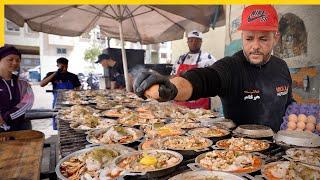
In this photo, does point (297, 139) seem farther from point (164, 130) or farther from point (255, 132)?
point (164, 130)

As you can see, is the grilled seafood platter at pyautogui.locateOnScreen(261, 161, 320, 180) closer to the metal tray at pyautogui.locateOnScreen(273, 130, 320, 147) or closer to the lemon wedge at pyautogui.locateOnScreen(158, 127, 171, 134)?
the metal tray at pyautogui.locateOnScreen(273, 130, 320, 147)

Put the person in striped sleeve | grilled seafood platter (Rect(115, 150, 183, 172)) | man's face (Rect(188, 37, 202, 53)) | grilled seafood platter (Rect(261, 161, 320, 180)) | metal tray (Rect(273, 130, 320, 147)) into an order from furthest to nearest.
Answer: man's face (Rect(188, 37, 202, 53))
the person in striped sleeve
metal tray (Rect(273, 130, 320, 147))
grilled seafood platter (Rect(115, 150, 183, 172))
grilled seafood platter (Rect(261, 161, 320, 180))

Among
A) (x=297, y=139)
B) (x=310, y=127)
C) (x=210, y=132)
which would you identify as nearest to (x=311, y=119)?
(x=310, y=127)

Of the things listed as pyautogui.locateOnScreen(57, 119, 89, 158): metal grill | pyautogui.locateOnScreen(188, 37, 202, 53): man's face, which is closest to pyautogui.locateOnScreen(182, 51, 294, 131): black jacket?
pyautogui.locateOnScreen(57, 119, 89, 158): metal grill

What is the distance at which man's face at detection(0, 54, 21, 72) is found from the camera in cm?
455

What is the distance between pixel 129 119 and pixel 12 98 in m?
2.31

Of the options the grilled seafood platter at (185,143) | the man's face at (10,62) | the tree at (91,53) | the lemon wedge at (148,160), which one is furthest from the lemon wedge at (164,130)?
the tree at (91,53)

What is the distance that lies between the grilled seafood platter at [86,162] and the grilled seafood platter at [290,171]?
3.56 ft

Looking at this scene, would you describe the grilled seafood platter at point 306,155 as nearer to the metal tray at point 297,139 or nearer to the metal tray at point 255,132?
the metal tray at point 297,139

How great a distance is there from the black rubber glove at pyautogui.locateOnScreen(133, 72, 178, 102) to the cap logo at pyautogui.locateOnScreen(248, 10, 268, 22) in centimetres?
121

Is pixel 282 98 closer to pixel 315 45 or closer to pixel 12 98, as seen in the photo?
pixel 315 45

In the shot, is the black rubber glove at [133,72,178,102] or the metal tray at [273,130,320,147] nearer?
the black rubber glove at [133,72,178,102]

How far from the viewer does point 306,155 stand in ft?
6.74

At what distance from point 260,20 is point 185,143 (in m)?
1.43
